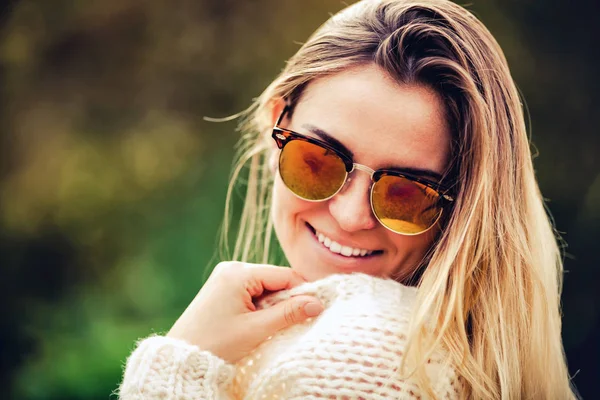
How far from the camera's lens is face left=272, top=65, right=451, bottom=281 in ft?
4.70

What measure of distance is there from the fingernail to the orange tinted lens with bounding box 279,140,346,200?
25 cm

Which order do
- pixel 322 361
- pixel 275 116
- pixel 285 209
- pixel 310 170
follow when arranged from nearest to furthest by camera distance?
pixel 322 361
pixel 310 170
pixel 285 209
pixel 275 116

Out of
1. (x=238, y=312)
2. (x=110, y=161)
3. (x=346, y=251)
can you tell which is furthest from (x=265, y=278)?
(x=110, y=161)

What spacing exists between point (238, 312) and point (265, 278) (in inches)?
3.9

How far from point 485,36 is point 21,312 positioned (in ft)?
11.4

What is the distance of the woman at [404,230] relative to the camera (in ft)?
4.52

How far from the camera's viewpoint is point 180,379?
137 centimetres

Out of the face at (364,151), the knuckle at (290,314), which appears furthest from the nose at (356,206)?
the knuckle at (290,314)

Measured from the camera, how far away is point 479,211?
4.76 feet

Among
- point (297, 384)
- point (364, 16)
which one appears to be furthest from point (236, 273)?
point (364, 16)

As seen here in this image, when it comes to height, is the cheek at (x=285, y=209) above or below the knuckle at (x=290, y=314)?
above

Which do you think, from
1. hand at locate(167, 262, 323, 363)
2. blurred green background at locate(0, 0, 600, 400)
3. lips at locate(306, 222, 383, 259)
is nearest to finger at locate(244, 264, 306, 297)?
hand at locate(167, 262, 323, 363)

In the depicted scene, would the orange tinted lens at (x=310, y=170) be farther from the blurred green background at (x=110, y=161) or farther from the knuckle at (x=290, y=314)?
the blurred green background at (x=110, y=161)

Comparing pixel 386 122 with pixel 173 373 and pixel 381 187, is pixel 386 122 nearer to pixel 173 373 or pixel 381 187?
pixel 381 187
